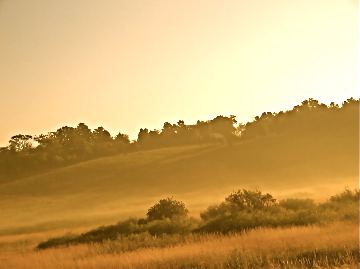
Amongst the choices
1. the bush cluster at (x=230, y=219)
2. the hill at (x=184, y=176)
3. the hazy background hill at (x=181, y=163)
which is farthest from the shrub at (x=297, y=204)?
the hill at (x=184, y=176)

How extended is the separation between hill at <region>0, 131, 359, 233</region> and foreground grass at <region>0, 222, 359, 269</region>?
5362cm

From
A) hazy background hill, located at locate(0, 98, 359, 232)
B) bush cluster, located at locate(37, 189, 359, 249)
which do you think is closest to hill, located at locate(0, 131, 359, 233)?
hazy background hill, located at locate(0, 98, 359, 232)

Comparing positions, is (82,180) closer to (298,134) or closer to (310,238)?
(298,134)

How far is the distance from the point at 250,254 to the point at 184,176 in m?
86.2

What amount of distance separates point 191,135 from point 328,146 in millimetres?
43082

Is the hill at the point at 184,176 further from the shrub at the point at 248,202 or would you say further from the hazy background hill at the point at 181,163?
the shrub at the point at 248,202

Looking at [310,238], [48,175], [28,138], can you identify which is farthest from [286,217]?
[28,138]

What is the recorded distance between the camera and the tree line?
12031 centimetres

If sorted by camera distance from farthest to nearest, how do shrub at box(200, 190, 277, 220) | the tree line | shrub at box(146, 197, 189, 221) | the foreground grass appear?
the tree line
shrub at box(146, 197, 189, 221)
shrub at box(200, 190, 277, 220)
the foreground grass

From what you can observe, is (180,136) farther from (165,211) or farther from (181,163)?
(165,211)

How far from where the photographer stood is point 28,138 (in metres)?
133

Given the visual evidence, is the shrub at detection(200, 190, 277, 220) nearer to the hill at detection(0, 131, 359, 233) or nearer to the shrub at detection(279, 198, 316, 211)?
the shrub at detection(279, 198, 316, 211)

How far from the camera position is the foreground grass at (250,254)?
624 inches

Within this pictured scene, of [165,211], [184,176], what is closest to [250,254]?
[165,211]
